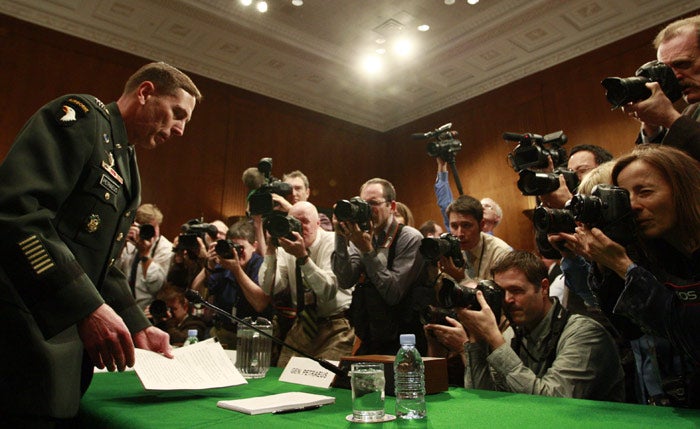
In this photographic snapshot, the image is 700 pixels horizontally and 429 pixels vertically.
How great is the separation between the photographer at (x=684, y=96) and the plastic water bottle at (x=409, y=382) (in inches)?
37.7

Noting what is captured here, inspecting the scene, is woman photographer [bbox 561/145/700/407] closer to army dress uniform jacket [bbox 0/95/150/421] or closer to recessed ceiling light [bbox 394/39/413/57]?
army dress uniform jacket [bbox 0/95/150/421]

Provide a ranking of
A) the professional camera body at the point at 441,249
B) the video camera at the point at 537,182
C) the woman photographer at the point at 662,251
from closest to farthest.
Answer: the woman photographer at the point at 662,251 → the video camera at the point at 537,182 → the professional camera body at the point at 441,249

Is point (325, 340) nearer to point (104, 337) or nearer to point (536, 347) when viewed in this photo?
point (536, 347)

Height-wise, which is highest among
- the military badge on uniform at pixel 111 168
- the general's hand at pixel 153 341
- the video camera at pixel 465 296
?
the military badge on uniform at pixel 111 168

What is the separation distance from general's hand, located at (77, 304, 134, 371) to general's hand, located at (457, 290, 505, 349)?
3.37 ft

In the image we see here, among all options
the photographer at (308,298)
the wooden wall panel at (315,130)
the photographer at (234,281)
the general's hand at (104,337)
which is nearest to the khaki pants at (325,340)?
the photographer at (308,298)

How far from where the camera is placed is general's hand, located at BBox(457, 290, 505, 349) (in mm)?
1521

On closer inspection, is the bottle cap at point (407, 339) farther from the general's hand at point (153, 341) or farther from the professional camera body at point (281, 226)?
the professional camera body at point (281, 226)

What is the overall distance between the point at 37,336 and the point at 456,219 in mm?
1871

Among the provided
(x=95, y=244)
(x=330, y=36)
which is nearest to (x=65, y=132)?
(x=95, y=244)

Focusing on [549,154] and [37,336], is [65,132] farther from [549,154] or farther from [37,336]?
[549,154]

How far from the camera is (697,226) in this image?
112 centimetres

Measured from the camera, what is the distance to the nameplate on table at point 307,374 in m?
1.38

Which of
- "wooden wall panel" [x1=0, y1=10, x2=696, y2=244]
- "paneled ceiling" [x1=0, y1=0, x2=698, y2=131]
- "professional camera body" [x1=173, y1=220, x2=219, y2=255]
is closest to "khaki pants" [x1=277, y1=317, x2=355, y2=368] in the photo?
"professional camera body" [x1=173, y1=220, x2=219, y2=255]
